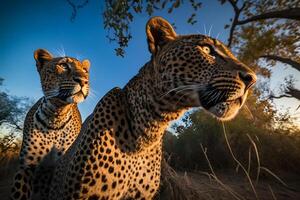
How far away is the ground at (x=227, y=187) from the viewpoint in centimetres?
443

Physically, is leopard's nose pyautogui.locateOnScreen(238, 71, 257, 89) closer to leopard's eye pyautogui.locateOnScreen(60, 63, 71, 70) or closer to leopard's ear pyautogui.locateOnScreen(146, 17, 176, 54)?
leopard's ear pyautogui.locateOnScreen(146, 17, 176, 54)

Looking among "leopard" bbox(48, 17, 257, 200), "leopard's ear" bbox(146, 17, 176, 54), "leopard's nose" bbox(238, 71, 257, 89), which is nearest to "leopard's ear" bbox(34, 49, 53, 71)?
"leopard" bbox(48, 17, 257, 200)

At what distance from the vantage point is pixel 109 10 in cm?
607

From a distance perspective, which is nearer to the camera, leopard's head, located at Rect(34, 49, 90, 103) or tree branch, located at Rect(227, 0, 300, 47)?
leopard's head, located at Rect(34, 49, 90, 103)

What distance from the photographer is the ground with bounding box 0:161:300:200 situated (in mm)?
4428

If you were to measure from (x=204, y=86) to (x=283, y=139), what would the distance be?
8.42 metres

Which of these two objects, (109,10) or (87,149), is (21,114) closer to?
(109,10)

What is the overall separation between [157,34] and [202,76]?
767 millimetres

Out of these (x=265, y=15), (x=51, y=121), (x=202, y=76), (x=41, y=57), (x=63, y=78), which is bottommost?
(x=202, y=76)

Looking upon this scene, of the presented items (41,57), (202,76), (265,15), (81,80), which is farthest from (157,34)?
(265,15)

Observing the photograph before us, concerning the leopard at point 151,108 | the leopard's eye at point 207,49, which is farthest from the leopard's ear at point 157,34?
the leopard's eye at point 207,49

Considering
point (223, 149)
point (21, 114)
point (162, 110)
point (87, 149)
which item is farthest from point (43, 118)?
point (21, 114)

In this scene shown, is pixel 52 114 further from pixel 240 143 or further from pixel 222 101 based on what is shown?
pixel 240 143

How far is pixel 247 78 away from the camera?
2068 mm
